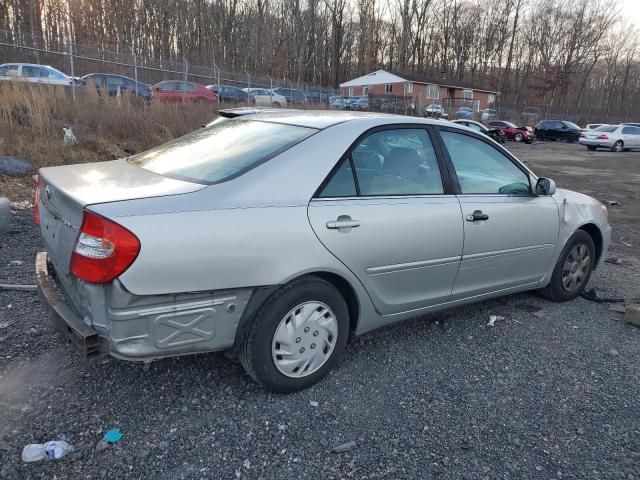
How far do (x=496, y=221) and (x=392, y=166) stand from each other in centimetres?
95

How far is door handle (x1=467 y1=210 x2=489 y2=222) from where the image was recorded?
3537 millimetres

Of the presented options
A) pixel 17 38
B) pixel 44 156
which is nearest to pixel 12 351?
pixel 44 156

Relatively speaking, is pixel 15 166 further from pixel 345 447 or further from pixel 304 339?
pixel 345 447

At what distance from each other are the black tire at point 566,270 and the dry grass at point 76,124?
703 cm

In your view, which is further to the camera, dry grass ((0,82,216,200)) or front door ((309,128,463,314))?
dry grass ((0,82,216,200))

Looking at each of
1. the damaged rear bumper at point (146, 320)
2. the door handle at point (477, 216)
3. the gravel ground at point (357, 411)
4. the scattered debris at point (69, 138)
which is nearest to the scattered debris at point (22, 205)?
Result: the scattered debris at point (69, 138)

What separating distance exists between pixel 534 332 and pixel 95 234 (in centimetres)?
330

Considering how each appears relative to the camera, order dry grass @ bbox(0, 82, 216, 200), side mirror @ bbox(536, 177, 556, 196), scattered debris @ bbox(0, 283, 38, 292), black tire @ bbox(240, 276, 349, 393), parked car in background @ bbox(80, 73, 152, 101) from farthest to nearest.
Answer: parked car in background @ bbox(80, 73, 152, 101)
dry grass @ bbox(0, 82, 216, 200)
scattered debris @ bbox(0, 283, 38, 292)
side mirror @ bbox(536, 177, 556, 196)
black tire @ bbox(240, 276, 349, 393)

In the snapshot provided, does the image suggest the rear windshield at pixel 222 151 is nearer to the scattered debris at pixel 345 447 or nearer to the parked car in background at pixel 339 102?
the scattered debris at pixel 345 447

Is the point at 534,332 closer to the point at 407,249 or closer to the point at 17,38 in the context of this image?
the point at 407,249

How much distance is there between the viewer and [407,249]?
319cm

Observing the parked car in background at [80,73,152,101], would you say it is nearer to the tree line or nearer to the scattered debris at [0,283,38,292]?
the scattered debris at [0,283,38,292]

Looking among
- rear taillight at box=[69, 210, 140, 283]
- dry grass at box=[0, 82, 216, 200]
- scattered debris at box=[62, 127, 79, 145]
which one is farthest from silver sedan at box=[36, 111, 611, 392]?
scattered debris at box=[62, 127, 79, 145]

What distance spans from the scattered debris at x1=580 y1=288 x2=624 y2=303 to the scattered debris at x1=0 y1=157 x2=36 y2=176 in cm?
816
